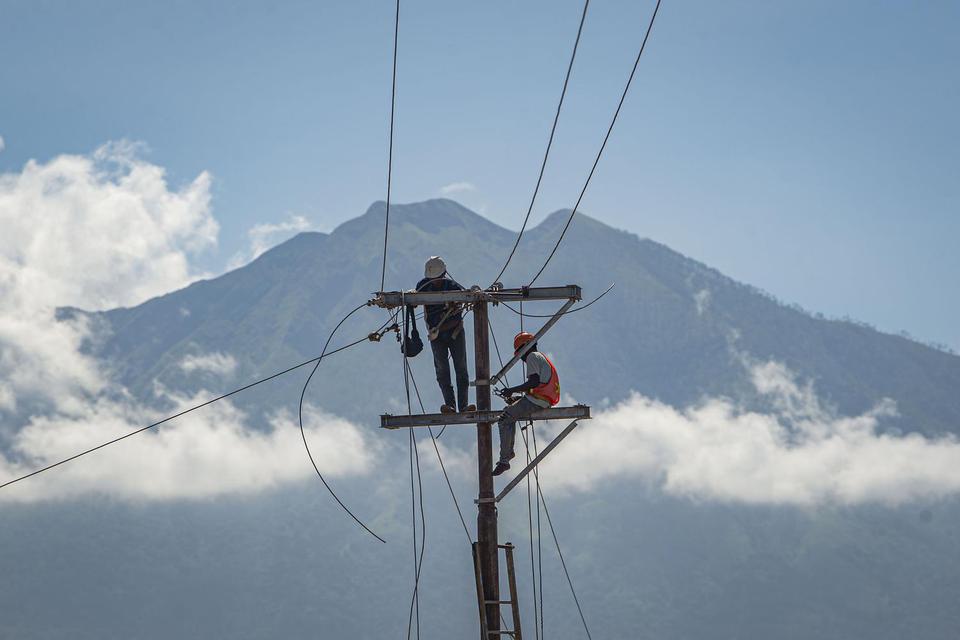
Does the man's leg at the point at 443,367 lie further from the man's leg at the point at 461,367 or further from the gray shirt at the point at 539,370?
the gray shirt at the point at 539,370

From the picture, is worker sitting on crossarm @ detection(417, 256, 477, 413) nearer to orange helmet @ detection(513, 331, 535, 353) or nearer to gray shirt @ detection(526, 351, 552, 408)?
orange helmet @ detection(513, 331, 535, 353)

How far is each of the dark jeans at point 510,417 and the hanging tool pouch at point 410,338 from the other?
203 cm

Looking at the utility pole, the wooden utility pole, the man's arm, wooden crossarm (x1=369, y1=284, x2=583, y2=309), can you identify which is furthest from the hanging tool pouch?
the man's arm

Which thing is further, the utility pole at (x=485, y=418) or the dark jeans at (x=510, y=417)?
the dark jeans at (x=510, y=417)

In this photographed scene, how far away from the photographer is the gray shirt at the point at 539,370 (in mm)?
18031

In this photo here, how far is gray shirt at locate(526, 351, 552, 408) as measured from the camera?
710 inches

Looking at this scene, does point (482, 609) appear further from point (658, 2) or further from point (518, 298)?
point (658, 2)

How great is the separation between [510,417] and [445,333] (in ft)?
5.97

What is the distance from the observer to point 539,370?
1803 cm

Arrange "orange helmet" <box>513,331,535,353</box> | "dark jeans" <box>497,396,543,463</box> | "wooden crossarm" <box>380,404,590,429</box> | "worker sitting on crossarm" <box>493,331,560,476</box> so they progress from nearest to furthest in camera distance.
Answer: "wooden crossarm" <box>380,404,590,429</box> < "worker sitting on crossarm" <box>493,331,560,476</box> < "dark jeans" <box>497,396,543,463</box> < "orange helmet" <box>513,331,535,353</box>

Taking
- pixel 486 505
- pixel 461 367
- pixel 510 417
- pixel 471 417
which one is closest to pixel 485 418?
pixel 471 417

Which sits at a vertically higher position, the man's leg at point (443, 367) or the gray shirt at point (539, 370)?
the man's leg at point (443, 367)

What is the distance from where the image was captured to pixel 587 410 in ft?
57.4

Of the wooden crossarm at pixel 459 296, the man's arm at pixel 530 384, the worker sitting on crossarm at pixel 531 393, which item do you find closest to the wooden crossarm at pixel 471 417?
A: the worker sitting on crossarm at pixel 531 393
